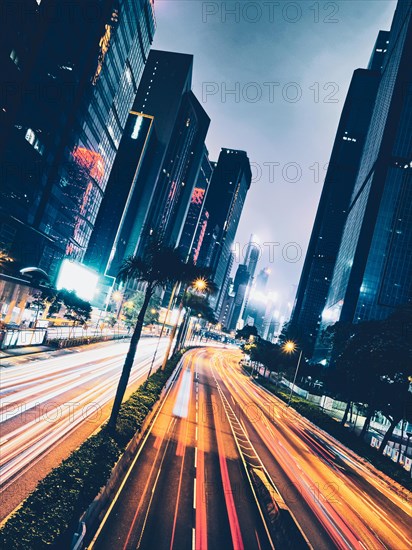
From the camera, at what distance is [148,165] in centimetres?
15500

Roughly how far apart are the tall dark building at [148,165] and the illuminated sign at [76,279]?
36.9 metres

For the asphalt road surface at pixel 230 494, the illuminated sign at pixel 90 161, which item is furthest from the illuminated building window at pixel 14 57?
the asphalt road surface at pixel 230 494

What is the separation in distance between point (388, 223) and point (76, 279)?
322 ft

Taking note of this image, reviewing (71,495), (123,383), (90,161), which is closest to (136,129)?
(90,161)

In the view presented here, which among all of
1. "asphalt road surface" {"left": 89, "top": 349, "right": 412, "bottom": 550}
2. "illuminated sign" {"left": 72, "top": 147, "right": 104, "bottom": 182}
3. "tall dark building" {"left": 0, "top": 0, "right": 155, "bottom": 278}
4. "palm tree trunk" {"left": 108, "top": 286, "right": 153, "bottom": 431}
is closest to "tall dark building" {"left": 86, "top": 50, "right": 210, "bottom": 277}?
"illuminated sign" {"left": 72, "top": 147, "right": 104, "bottom": 182}

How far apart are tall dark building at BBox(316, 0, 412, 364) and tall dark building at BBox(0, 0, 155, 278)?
87.9 m

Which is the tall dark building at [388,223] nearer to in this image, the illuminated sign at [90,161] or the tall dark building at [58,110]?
the illuminated sign at [90,161]

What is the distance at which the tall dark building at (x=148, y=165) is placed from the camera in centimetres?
13362

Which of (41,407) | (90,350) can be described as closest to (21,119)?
(90,350)

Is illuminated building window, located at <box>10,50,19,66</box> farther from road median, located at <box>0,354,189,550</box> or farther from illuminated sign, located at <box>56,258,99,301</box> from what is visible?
road median, located at <box>0,354,189,550</box>

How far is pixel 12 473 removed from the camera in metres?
11.8

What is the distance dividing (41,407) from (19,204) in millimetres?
48844

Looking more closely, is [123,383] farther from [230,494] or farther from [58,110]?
[58,110]

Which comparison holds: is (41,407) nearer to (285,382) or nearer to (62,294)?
(62,294)
